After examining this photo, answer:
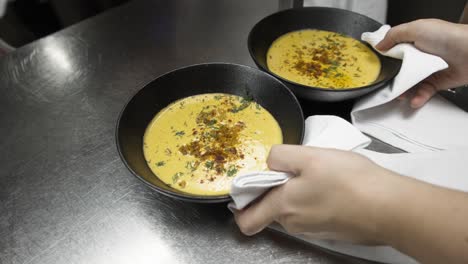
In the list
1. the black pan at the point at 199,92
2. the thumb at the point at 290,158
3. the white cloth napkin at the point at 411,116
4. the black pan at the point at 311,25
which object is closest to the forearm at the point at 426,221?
the thumb at the point at 290,158

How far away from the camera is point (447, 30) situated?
1023 millimetres

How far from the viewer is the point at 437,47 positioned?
1.06 metres

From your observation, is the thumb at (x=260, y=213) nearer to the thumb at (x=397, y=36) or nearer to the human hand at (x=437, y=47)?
the human hand at (x=437, y=47)

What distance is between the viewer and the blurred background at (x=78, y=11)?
162cm

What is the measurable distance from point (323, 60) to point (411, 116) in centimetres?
40

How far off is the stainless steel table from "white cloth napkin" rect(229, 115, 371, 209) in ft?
0.58

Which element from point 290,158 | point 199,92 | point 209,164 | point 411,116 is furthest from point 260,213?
point 411,116

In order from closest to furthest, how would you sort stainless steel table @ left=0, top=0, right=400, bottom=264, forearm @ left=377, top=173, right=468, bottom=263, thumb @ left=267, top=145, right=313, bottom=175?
forearm @ left=377, top=173, right=468, bottom=263, thumb @ left=267, top=145, right=313, bottom=175, stainless steel table @ left=0, top=0, right=400, bottom=264

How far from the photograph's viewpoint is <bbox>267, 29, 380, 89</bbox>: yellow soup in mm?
1214

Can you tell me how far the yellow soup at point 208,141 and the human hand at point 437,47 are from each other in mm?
510

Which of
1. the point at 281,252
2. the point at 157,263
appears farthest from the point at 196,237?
the point at 281,252

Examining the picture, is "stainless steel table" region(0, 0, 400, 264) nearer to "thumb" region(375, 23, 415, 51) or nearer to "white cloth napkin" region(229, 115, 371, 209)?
"white cloth napkin" region(229, 115, 371, 209)

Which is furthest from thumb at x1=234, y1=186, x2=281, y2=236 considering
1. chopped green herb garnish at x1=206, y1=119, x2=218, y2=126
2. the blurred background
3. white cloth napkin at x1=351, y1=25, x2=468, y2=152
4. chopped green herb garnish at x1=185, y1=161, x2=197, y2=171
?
the blurred background

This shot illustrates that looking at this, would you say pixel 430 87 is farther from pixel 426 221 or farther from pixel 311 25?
pixel 426 221
